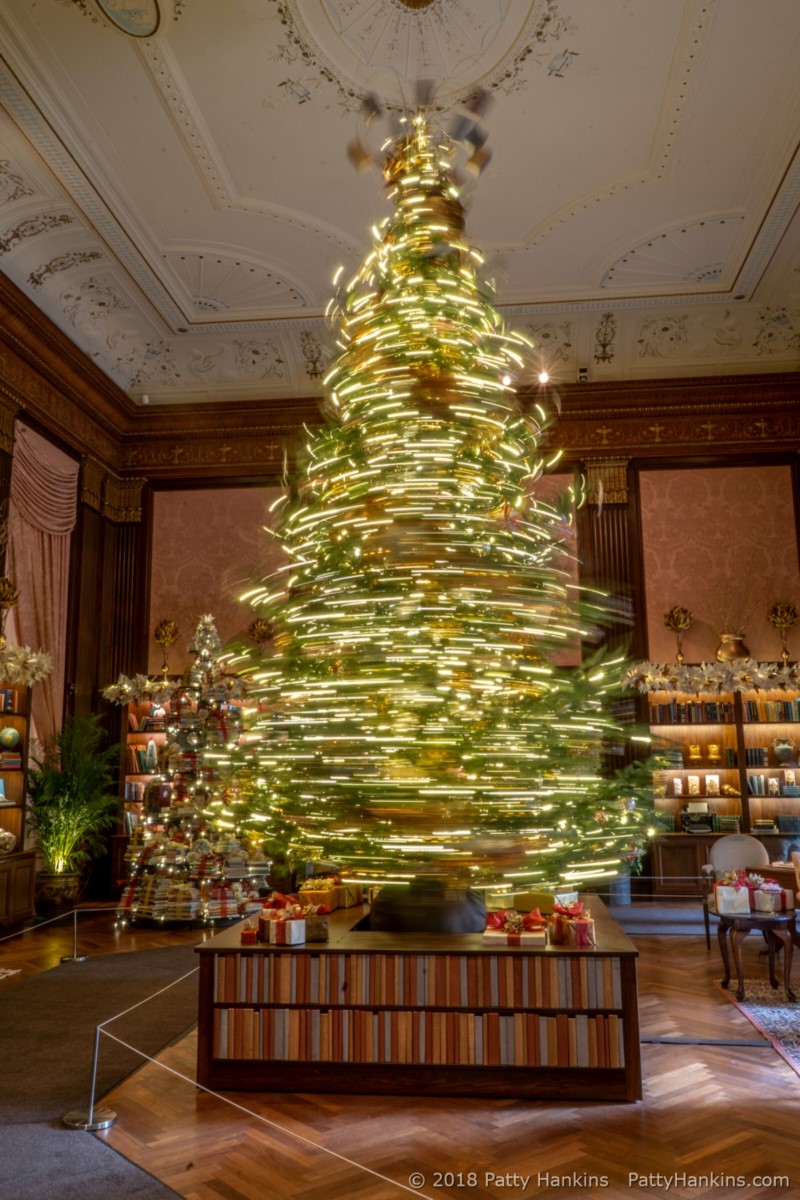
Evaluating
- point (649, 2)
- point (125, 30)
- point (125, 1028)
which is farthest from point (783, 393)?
point (125, 1028)

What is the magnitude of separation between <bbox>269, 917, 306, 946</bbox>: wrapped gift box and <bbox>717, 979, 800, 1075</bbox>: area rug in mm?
2281

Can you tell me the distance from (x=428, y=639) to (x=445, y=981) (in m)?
2.30

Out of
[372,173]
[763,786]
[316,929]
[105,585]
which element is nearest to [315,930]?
[316,929]

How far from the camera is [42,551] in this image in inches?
340

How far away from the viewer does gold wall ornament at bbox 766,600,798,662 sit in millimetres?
9492

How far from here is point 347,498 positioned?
2.50 m

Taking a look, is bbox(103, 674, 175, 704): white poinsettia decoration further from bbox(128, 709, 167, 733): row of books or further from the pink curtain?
the pink curtain

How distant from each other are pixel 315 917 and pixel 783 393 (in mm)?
8089

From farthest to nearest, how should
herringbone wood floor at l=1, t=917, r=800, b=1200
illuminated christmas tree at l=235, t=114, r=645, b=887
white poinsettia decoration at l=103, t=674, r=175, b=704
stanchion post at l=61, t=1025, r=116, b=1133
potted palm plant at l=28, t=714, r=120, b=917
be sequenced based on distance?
white poinsettia decoration at l=103, t=674, r=175, b=704
potted palm plant at l=28, t=714, r=120, b=917
stanchion post at l=61, t=1025, r=116, b=1133
herringbone wood floor at l=1, t=917, r=800, b=1200
illuminated christmas tree at l=235, t=114, r=645, b=887

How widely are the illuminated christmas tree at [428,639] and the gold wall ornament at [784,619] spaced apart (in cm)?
762

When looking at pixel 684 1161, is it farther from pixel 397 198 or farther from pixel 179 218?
pixel 179 218

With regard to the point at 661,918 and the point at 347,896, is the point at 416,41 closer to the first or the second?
the point at 347,896

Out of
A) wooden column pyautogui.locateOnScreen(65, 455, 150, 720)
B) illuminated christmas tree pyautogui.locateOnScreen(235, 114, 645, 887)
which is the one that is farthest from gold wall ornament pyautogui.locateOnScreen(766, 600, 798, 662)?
illuminated christmas tree pyautogui.locateOnScreen(235, 114, 645, 887)

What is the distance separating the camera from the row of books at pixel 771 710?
9.12 meters
